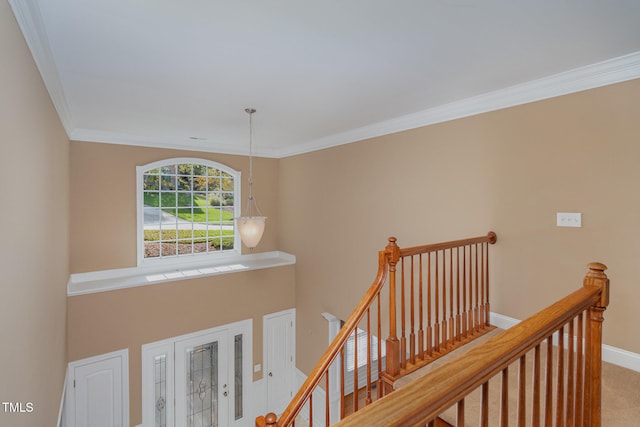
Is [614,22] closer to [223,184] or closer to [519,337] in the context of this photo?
[519,337]

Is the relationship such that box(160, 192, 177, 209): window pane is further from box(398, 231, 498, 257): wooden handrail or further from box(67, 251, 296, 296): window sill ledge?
box(398, 231, 498, 257): wooden handrail

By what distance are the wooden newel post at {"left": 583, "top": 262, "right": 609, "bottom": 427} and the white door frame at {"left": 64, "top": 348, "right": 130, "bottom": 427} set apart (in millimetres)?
5154

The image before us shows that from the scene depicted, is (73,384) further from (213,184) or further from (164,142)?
(164,142)

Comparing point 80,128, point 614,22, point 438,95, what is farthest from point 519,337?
point 80,128

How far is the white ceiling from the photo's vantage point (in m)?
1.72

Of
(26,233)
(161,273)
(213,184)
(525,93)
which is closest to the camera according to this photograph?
(26,233)

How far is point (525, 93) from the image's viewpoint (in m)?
2.79

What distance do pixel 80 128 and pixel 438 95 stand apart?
15.2 ft

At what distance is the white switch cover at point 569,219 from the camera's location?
2535mm

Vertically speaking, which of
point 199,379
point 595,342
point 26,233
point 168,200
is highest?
point 168,200

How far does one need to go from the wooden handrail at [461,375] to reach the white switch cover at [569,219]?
4.74 feet

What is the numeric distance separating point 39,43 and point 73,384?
13.8 feet

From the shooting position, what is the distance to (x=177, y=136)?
4.86 m

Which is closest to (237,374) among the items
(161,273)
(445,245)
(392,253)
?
(161,273)
